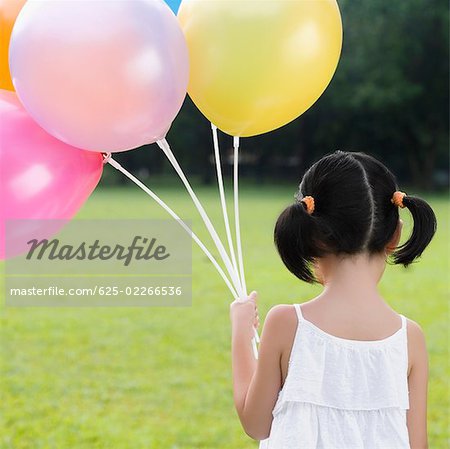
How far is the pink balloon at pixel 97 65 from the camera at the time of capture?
5.05 feet

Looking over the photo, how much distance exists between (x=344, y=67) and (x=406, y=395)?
19.3 metres

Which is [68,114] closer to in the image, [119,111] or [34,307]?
[119,111]

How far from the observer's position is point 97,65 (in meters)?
1.54

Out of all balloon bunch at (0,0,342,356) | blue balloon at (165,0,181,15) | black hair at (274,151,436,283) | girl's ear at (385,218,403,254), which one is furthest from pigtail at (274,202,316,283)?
blue balloon at (165,0,181,15)

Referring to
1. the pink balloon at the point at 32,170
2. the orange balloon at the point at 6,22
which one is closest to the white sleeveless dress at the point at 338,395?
the pink balloon at the point at 32,170

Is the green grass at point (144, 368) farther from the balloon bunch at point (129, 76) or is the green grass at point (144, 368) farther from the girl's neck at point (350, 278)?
the balloon bunch at point (129, 76)

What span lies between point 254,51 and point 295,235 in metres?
0.47

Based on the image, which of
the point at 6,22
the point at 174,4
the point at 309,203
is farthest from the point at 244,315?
the point at 6,22

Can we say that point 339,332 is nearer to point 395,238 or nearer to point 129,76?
point 395,238

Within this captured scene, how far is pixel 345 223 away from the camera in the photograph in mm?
1408

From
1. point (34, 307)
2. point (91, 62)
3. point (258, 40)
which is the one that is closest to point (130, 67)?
point (91, 62)

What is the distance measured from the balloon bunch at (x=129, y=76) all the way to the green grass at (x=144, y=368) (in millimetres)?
442

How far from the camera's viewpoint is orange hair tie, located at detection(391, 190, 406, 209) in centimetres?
143

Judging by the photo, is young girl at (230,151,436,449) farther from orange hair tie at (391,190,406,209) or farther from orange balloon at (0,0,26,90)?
orange balloon at (0,0,26,90)
